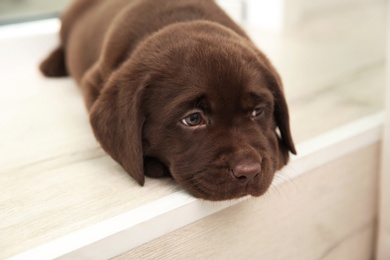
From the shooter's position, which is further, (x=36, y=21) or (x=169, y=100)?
(x=36, y=21)

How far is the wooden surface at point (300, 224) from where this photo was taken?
3.79ft

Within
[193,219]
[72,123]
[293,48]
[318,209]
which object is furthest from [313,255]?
[293,48]

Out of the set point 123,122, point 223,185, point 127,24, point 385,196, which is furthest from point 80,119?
point 385,196

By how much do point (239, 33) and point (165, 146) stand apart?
47 cm

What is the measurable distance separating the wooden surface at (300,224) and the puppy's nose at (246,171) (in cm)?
15

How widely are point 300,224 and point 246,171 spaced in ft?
1.38

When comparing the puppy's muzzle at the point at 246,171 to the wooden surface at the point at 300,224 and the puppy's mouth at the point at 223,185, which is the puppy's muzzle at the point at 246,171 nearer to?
the puppy's mouth at the point at 223,185

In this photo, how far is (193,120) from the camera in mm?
1156

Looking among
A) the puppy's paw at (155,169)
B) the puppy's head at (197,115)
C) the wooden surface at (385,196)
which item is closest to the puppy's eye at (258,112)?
the puppy's head at (197,115)

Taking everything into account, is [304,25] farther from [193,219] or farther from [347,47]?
[193,219]

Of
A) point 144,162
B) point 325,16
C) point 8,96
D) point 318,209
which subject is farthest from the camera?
point 325,16

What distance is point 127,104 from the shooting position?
3.87 ft

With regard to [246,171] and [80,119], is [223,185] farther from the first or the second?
[80,119]

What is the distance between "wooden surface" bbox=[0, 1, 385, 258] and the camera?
109 cm
